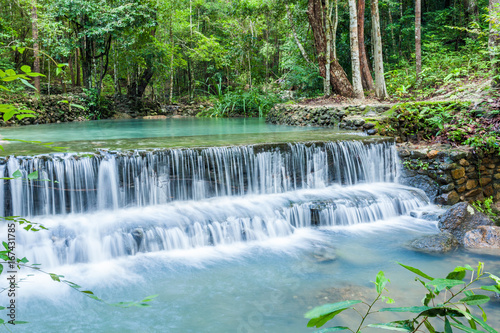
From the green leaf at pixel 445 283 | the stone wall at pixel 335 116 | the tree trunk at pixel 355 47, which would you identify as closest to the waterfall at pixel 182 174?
the stone wall at pixel 335 116

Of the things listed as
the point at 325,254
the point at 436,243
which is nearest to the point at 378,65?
the point at 436,243

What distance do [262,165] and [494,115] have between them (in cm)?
509

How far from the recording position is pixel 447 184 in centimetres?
770

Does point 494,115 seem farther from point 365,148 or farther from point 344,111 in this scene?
point 344,111

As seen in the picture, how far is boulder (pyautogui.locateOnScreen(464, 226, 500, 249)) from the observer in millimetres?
5648

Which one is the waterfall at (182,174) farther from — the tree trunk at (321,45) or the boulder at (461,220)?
the tree trunk at (321,45)

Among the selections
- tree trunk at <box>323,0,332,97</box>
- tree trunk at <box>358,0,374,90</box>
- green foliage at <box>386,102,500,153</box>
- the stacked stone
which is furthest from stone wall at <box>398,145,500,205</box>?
tree trunk at <box>358,0,374,90</box>

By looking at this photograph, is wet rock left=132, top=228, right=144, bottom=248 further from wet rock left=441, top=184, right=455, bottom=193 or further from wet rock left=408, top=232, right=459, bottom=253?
wet rock left=441, top=184, right=455, bottom=193

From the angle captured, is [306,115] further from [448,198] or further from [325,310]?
[325,310]

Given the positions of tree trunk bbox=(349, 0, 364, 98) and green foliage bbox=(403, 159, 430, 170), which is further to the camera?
tree trunk bbox=(349, 0, 364, 98)

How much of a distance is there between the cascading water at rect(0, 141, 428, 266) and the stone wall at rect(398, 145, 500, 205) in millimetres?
380

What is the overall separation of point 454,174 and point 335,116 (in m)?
4.73

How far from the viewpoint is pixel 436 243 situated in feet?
18.2

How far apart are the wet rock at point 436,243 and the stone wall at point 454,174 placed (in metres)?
2.19
